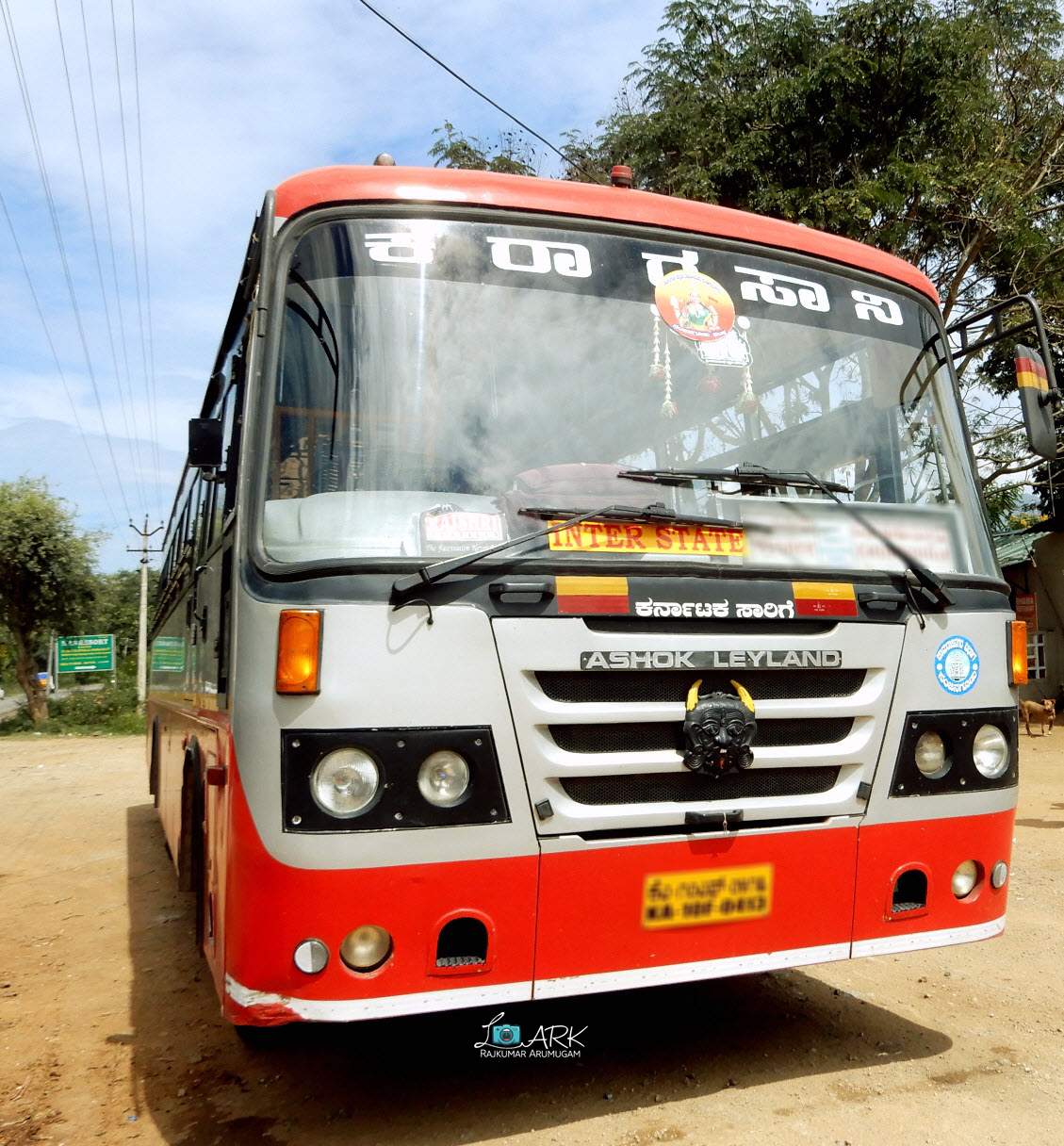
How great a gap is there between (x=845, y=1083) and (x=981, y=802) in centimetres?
108

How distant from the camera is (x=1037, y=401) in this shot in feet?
13.8

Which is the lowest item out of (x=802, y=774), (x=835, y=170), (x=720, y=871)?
(x=720, y=871)

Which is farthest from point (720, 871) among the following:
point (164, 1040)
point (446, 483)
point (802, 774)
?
point (164, 1040)

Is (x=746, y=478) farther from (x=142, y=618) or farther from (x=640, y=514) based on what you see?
(x=142, y=618)

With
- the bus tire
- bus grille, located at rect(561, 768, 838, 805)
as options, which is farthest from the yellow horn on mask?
the bus tire

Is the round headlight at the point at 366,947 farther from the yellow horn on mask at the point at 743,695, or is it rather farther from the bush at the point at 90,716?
the bush at the point at 90,716

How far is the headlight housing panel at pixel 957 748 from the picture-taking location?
3855 mm

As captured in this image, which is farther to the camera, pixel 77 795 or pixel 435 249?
pixel 77 795

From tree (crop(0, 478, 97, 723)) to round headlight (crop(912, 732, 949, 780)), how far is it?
88.6 ft

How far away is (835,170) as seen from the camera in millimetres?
14812

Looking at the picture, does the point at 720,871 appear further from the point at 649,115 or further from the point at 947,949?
the point at 649,115

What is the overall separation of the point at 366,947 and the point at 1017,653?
2535mm

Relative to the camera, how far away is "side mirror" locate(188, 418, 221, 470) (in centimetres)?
393

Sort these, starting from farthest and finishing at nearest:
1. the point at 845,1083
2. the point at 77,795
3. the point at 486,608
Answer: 1. the point at 77,795
2. the point at 845,1083
3. the point at 486,608
